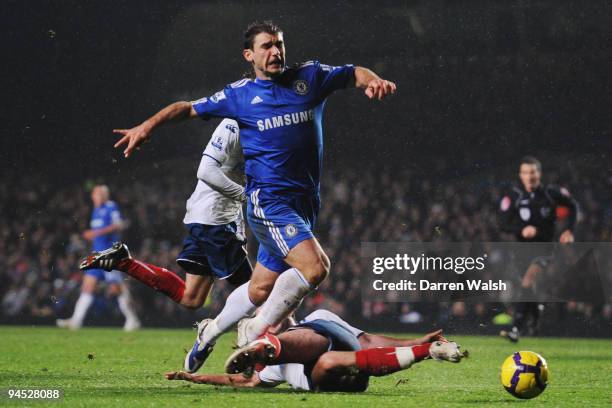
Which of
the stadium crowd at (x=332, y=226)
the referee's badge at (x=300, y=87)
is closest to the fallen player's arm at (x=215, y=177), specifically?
the referee's badge at (x=300, y=87)

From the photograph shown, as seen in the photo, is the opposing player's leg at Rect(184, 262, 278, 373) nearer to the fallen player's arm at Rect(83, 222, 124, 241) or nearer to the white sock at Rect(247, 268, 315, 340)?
the white sock at Rect(247, 268, 315, 340)

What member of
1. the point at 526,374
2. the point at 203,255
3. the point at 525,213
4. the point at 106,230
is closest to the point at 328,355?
the point at 526,374

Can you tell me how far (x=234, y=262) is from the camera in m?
7.37

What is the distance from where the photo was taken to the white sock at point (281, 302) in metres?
5.53

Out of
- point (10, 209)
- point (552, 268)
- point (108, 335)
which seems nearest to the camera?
point (108, 335)

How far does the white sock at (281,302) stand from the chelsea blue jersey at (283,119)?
59 centimetres

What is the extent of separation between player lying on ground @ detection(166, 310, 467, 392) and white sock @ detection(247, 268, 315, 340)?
5.5 inches

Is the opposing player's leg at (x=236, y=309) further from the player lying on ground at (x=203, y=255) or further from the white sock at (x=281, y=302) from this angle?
the player lying on ground at (x=203, y=255)

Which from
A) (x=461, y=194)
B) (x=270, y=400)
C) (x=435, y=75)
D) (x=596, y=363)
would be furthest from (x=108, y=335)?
(x=435, y=75)

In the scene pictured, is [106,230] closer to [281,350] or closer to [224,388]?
[224,388]

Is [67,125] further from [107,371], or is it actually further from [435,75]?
[107,371]

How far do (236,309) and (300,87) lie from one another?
4.58 feet

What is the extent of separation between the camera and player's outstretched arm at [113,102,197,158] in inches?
211

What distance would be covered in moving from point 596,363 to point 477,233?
9438mm
